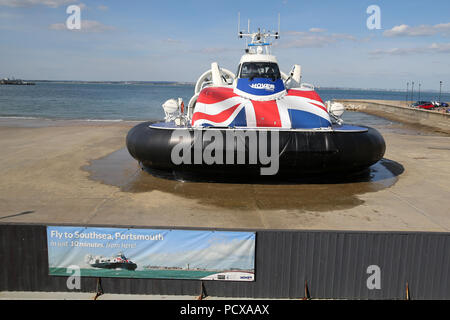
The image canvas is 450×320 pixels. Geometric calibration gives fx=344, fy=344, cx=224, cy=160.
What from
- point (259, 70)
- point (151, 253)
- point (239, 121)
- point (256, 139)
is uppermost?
point (259, 70)

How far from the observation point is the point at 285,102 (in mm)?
7113

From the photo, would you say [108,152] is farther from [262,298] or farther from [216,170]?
[262,298]

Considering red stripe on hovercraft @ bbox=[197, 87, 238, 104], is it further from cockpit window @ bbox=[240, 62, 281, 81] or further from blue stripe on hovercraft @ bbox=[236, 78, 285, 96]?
cockpit window @ bbox=[240, 62, 281, 81]

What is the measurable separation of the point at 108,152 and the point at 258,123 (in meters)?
4.88

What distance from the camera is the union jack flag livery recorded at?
6.56m

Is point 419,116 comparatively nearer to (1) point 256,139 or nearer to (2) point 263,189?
(2) point 263,189

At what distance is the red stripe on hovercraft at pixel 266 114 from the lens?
259 inches

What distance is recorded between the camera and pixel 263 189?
20.8 feet

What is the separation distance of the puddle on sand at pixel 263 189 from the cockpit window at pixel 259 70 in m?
2.55

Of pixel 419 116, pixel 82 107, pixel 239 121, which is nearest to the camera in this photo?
pixel 239 121

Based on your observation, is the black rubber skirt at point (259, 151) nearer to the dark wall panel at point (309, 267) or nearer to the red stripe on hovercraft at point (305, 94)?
the red stripe on hovercraft at point (305, 94)

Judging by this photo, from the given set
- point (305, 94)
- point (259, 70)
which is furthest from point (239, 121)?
point (305, 94)

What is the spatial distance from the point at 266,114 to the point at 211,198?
2056 mm

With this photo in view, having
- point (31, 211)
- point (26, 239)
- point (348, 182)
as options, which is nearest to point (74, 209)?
point (31, 211)
